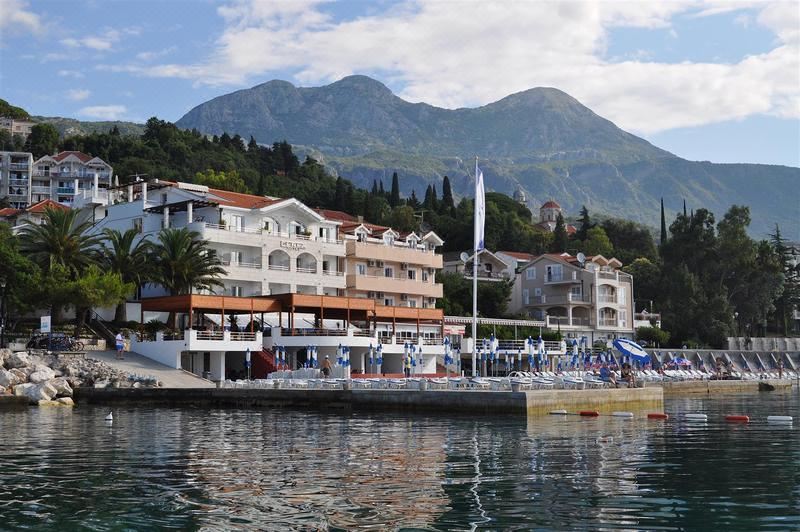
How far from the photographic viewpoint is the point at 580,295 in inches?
3903

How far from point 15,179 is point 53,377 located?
102 meters

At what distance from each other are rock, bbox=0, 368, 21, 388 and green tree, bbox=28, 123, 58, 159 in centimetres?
11261

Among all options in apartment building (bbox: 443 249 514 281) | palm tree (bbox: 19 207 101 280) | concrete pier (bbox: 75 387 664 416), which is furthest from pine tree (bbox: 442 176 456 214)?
concrete pier (bbox: 75 387 664 416)

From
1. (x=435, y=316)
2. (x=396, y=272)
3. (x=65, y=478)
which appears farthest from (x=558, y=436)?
(x=396, y=272)

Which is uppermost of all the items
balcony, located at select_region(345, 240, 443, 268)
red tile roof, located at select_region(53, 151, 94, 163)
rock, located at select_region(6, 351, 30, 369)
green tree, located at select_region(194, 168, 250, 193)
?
red tile roof, located at select_region(53, 151, 94, 163)

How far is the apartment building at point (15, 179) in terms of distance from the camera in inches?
5522

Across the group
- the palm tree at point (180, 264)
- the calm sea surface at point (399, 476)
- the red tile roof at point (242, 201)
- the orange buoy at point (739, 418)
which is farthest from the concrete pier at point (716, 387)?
the red tile roof at point (242, 201)

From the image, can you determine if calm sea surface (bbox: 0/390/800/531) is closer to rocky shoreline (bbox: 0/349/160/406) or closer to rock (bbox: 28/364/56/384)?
rocky shoreline (bbox: 0/349/160/406)

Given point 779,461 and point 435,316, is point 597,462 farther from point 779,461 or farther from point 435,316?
point 435,316

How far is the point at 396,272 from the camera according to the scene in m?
86.6

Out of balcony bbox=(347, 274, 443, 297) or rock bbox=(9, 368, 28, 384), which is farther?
balcony bbox=(347, 274, 443, 297)

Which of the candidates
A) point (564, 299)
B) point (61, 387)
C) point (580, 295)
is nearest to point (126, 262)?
point (61, 387)

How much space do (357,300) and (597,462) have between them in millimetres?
44245

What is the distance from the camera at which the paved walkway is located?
52.2 metres
